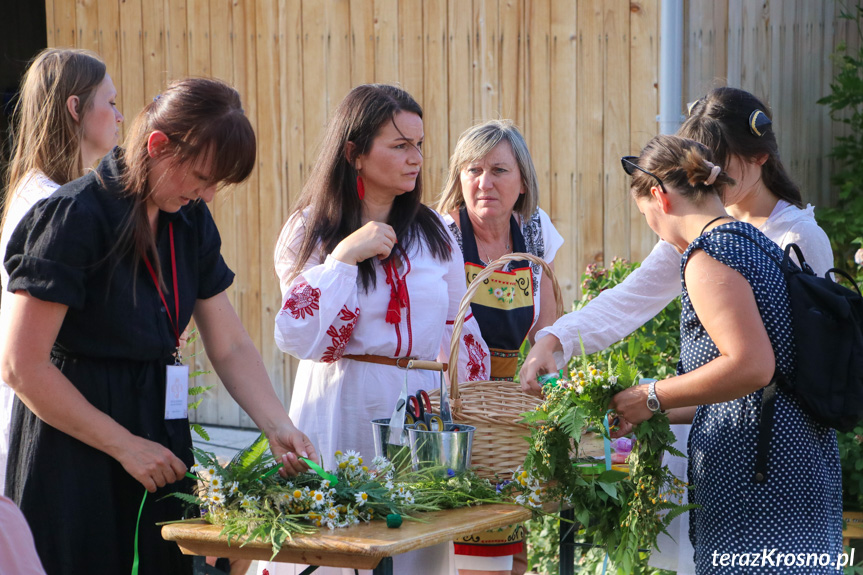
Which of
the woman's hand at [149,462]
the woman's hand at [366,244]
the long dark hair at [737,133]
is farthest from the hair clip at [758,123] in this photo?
the woman's hand at [149,462]

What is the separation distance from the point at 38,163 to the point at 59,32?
3.58 metres

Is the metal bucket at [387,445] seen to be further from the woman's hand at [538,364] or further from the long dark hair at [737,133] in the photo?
the long dark hair at [737,133]

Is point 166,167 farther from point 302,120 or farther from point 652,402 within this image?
point 302,120

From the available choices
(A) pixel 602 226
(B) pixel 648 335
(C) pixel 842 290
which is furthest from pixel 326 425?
(A) pixel 602 226

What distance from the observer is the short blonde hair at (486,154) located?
3617mm

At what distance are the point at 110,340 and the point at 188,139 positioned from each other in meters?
0.48

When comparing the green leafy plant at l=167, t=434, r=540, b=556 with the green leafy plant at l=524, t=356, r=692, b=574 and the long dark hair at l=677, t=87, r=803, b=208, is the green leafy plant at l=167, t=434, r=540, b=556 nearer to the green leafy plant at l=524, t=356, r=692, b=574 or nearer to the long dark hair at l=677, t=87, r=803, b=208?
the green leafy plant at l=524, t=356, r=692, b=574

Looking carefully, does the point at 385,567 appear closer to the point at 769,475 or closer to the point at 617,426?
the point at 617,426

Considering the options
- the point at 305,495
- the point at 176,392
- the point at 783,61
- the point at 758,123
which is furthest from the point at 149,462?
the point at 783,61

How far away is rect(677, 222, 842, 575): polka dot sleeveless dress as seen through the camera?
2.07m

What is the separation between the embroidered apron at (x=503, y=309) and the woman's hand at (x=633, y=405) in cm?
117

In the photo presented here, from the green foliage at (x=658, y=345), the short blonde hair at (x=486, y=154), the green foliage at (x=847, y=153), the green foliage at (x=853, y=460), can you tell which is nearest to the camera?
the green foliage at (x=853, y=460)

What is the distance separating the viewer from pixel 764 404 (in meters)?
2.10

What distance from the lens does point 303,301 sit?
2600mm
